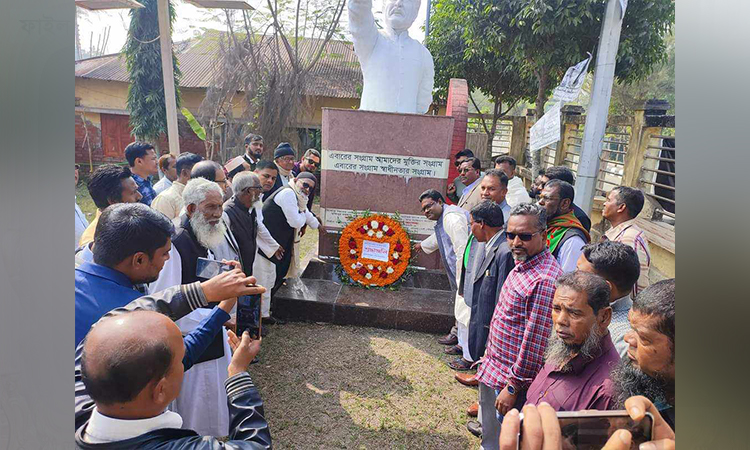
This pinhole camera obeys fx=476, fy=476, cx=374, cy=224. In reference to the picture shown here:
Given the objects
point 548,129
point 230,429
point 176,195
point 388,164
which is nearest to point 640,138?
point 548,129

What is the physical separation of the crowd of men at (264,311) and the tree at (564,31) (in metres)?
4.27

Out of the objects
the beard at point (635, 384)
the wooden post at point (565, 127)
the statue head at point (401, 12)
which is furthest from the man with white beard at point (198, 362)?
the wooden post at point (565, 127)

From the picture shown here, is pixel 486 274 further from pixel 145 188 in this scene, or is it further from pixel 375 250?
pixel 145 188

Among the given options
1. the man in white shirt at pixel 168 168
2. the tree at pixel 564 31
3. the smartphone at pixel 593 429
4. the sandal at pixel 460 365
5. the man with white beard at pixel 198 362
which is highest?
the tree at pixel 564 31

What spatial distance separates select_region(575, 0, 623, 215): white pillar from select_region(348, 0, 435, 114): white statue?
2.25 metres

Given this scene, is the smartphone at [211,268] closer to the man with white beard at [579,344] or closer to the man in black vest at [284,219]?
the man with white beard at [579,344]

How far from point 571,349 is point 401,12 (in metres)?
5.54

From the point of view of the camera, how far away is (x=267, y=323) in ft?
16.0

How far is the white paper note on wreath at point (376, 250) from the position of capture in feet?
18.0

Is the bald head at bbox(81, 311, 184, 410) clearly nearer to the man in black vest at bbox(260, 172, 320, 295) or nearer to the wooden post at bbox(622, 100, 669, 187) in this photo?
the man in black vest at bbox(260, 172, 320, 295)

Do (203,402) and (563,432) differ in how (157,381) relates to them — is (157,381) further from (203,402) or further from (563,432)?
(203,402)

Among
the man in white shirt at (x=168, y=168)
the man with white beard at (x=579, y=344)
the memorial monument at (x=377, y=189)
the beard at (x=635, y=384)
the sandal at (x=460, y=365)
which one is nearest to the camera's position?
the beard at (x=635, y=384)
